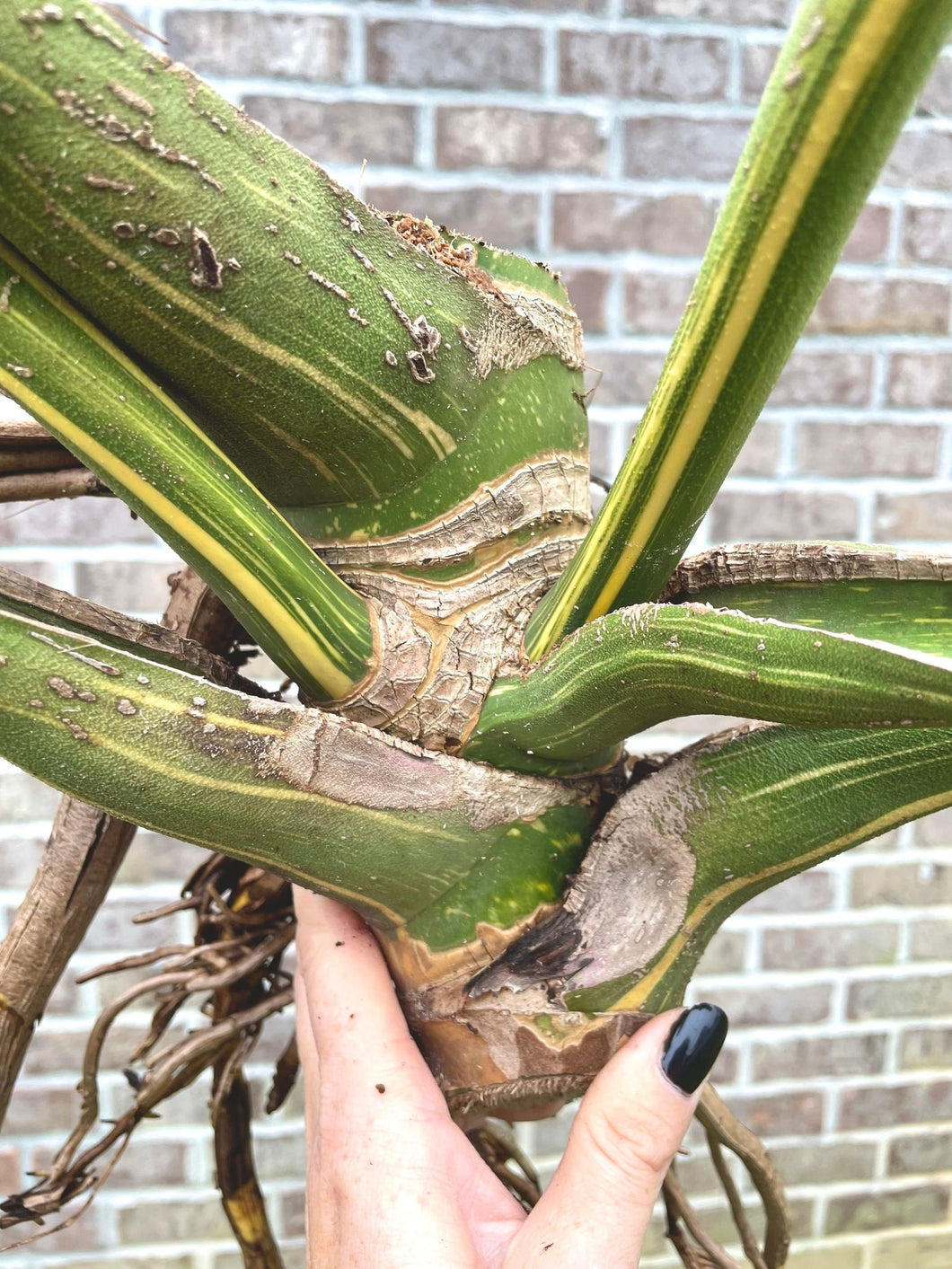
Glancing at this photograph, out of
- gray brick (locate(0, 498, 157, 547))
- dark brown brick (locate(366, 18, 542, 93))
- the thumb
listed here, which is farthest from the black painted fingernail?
dark brown brick (locate(366, 18, 542, 93))

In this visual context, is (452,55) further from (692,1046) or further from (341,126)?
(692,1046)

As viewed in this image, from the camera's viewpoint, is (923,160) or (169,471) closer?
(169,471)

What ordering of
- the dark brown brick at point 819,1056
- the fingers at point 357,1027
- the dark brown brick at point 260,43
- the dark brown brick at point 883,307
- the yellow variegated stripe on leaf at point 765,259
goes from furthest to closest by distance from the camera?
the dark brown brick at point 819,1056
the dark brown brick at point 883,307
the dark brown brick at point 260,43
the fingers at point 357,1027
the yellow variegated stripe on leaf at point 765,259

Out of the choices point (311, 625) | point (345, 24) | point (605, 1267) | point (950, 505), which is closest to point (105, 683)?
point (311, 625)

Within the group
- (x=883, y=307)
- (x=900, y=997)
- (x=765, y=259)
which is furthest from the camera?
(x=900, y=997)

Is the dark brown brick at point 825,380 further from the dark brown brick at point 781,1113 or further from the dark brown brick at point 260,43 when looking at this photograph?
the dark brown brick at point 781,1113

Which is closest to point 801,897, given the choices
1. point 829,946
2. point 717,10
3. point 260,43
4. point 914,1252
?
point 829,946

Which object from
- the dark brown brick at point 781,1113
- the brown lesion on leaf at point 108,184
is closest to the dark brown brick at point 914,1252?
the dark brown brick at point 781,1113
